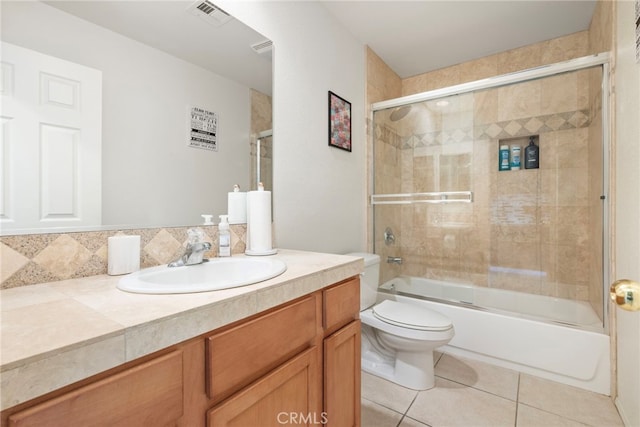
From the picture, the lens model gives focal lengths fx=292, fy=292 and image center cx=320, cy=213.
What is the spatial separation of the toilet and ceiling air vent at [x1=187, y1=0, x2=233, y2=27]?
1545mm

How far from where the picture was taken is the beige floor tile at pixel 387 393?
1.53 meters

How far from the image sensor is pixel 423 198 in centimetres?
254

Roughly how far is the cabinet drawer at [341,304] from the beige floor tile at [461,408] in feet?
2.53

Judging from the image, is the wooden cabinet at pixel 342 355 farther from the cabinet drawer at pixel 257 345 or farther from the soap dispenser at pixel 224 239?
the soap dispenser at pixel 224 239

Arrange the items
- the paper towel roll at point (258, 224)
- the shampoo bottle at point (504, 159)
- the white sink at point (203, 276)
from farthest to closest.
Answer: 1. the shampoo bottle at point (504, 159)
2. the paper towel roll at point (258, 224)
3. the white sink at point (203, 276)

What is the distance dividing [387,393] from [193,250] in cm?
133

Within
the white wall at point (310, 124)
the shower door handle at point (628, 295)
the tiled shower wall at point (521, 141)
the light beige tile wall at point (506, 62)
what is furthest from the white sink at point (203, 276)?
the light beige tile wall at point (506, 62)

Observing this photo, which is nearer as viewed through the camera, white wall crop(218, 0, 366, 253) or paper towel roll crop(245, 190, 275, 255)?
paper towel roll crop(245, 190, 275, 255)

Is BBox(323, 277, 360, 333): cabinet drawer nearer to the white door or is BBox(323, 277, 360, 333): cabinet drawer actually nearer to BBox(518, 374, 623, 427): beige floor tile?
the white door

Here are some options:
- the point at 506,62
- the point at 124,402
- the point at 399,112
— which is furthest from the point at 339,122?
the point at 124,402

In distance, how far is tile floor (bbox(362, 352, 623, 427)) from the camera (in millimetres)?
1395

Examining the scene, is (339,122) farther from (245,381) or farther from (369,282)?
(245,381)

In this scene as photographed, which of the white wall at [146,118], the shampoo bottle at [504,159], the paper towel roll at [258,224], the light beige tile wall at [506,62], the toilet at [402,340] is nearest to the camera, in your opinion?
the white wall at [146,118]

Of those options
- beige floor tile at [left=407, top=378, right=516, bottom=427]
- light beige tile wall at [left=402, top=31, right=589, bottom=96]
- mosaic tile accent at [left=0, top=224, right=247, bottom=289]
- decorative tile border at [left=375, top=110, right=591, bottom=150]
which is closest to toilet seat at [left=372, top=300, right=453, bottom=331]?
beige floor tile at [left=407, top=378, right=516, bottom=427]
